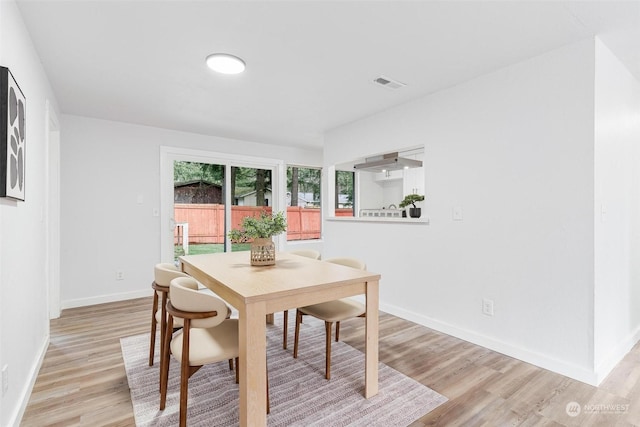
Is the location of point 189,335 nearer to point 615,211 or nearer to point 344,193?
point 615,211

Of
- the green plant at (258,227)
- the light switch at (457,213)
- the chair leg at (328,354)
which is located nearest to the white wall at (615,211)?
the light switch at (457,213)

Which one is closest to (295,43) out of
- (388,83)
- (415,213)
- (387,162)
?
(388,83)

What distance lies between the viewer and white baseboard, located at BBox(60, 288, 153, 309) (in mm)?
3735

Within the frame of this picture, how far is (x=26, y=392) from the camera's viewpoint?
1860mm

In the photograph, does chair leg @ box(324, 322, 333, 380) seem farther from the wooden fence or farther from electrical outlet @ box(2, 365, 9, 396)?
the wooden fence

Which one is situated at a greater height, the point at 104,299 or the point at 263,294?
the point at 263,294

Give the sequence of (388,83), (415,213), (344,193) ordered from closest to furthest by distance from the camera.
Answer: (388,83)
(415,213)
(344,193)

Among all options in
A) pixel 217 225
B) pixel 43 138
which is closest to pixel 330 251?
pixel 217 225

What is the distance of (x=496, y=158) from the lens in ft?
8.43

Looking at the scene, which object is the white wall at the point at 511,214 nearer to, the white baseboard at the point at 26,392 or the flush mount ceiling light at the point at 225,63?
the flush mount ceiling light at the point at 225,63

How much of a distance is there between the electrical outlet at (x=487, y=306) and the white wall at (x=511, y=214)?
4cm

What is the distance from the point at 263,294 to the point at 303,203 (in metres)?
4.35

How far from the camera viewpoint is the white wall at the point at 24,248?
1564 mm

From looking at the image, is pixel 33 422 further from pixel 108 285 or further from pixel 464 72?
pixel 464 72
